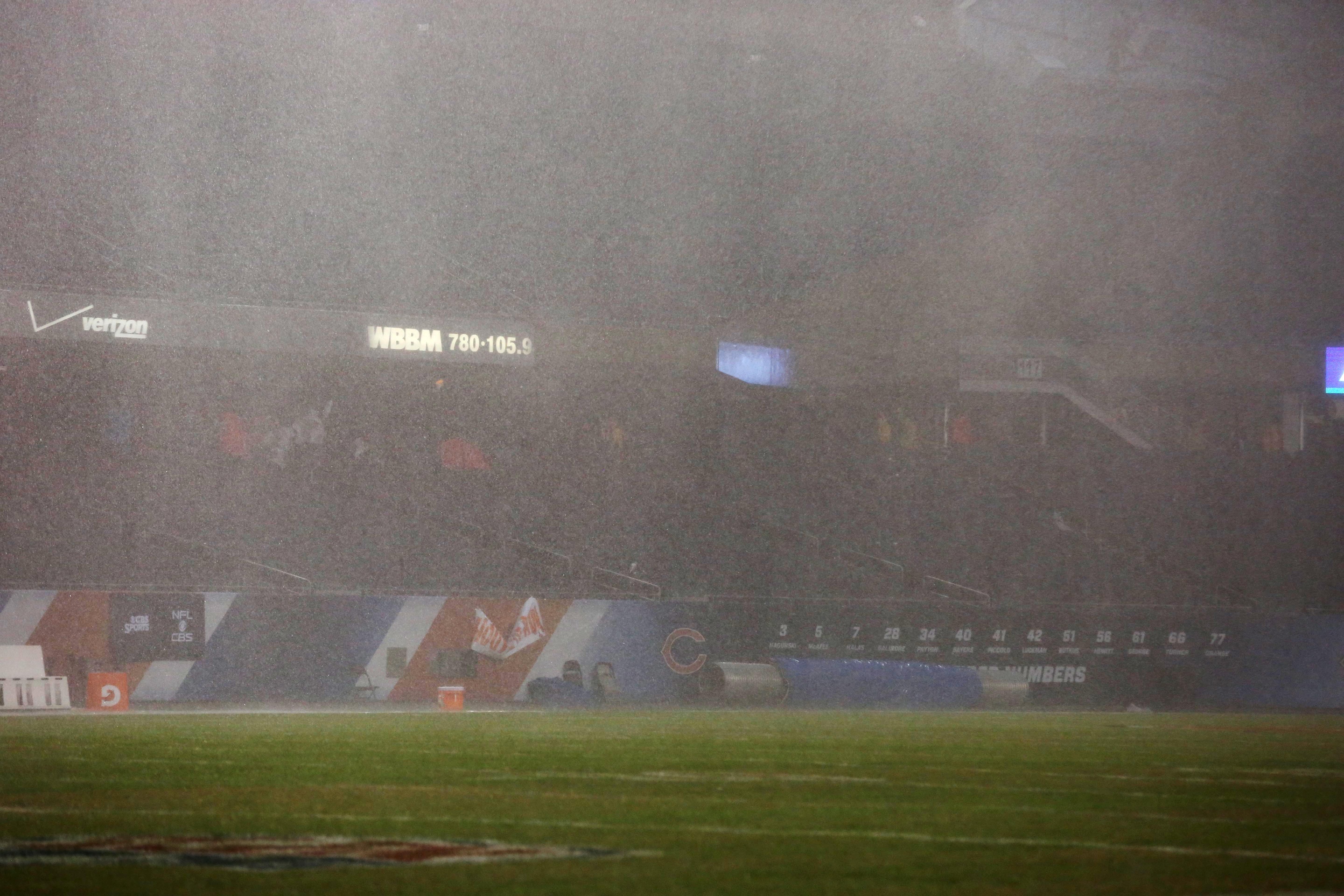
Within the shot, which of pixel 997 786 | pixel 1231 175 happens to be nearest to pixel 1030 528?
pixel 1231 175

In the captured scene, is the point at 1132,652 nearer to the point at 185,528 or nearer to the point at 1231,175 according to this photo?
the point at 1231,175

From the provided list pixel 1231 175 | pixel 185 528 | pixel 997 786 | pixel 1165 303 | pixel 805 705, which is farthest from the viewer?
pixel 1165 303

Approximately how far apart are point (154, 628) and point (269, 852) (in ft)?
38.7

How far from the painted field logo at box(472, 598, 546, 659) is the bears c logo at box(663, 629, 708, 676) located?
1323 mm

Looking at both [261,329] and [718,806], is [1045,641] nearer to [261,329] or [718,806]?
[261,329]

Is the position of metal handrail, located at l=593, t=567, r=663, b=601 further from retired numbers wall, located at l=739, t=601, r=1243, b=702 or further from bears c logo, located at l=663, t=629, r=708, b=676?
retired numbers wall, located at l=739, t=601, r=1243, b=702

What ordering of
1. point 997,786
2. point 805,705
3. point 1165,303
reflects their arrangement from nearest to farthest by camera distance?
point 997,786 < point 805,705 < point 1165,303

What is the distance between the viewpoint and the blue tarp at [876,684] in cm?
1552

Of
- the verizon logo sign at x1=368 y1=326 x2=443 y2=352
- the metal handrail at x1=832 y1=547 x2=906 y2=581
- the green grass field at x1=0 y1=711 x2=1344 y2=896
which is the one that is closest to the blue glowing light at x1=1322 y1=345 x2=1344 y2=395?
the metal handrail at x1=832 y1=547 x2=906 y2=581

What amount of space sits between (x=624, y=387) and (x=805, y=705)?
572cm

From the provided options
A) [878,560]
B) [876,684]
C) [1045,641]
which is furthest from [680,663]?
[1045,641]

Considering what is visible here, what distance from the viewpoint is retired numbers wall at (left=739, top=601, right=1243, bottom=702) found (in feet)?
54.7

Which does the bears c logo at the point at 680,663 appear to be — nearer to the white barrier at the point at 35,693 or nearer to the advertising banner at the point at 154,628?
the advertising banner at the point at 154,628

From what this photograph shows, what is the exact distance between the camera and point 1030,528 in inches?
758
